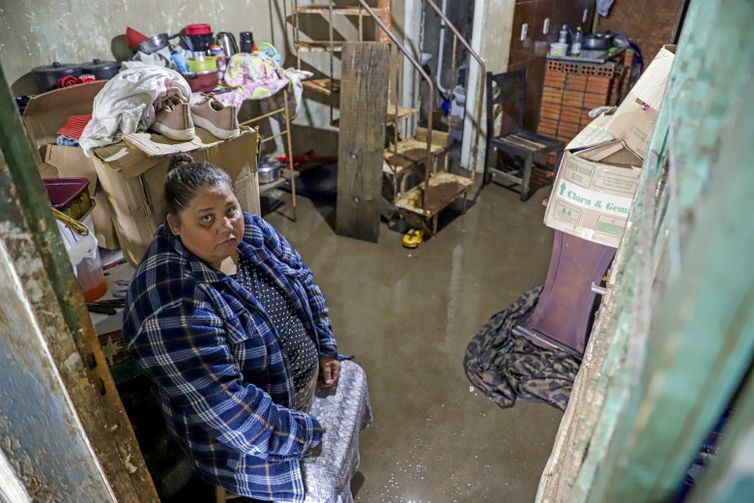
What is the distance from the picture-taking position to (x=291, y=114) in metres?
3.68

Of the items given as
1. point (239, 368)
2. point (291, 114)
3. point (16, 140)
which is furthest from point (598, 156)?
point (291, 114)

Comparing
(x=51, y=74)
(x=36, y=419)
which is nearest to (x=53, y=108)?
(x=51, y=74)

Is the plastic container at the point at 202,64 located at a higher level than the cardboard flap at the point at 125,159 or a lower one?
higher

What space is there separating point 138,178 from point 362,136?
169cm

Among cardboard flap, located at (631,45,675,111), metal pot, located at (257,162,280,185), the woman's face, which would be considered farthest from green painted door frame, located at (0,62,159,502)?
metal pot, located at (257,162,280,185)

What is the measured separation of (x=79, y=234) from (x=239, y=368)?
0.79m

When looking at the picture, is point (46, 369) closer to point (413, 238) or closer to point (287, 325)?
point (287, 325)

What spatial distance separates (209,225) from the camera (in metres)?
1.42

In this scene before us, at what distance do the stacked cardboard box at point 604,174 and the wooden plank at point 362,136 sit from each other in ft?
5.05

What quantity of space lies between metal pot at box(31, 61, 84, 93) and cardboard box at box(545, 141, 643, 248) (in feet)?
8.06

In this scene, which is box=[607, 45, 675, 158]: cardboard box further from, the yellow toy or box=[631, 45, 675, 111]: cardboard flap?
the yellow toy

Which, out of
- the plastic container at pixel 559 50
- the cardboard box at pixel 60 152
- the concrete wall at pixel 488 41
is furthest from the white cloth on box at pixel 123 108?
the plastic container at pixel 559 50

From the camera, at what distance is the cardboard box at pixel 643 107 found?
5.18ft

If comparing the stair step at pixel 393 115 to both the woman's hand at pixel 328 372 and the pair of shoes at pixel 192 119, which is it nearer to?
the pair of shoes at pixel 192 119
